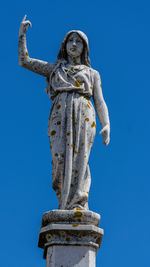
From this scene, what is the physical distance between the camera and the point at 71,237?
10.2 meters

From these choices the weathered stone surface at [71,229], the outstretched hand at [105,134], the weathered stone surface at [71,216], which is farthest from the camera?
the outstretched hand at [105,134]

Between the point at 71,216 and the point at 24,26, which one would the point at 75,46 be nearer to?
the point at 24,26

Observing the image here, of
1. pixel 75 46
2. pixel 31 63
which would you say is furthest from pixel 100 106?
pixel 31 63

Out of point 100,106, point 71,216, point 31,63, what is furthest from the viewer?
point 31,63

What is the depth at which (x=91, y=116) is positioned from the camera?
11477 mm

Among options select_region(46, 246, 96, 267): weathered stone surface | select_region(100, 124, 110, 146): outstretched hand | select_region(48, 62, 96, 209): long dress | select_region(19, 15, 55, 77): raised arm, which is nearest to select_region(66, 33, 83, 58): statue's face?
select_region(48, 62, 96, 209): long dress

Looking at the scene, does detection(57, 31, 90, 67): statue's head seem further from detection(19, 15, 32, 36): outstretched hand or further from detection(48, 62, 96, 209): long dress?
detection(19, 15, 32, 36): outstretched hand

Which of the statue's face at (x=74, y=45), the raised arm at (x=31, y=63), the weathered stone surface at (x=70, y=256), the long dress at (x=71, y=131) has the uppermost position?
the statue's face at (x=74, y=45)

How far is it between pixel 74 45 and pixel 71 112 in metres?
1.70

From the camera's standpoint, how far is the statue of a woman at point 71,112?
10781 millimetres

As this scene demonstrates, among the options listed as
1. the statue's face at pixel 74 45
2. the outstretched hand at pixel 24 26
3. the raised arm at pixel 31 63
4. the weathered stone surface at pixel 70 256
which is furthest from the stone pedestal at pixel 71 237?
the outstretched hand at pixel 24 26

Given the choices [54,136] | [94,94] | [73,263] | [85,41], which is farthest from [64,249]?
[85,41]

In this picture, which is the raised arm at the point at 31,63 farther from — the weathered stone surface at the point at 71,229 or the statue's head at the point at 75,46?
the weathered stone surface at the point at 71,229

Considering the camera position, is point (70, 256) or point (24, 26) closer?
point (70, 256)
